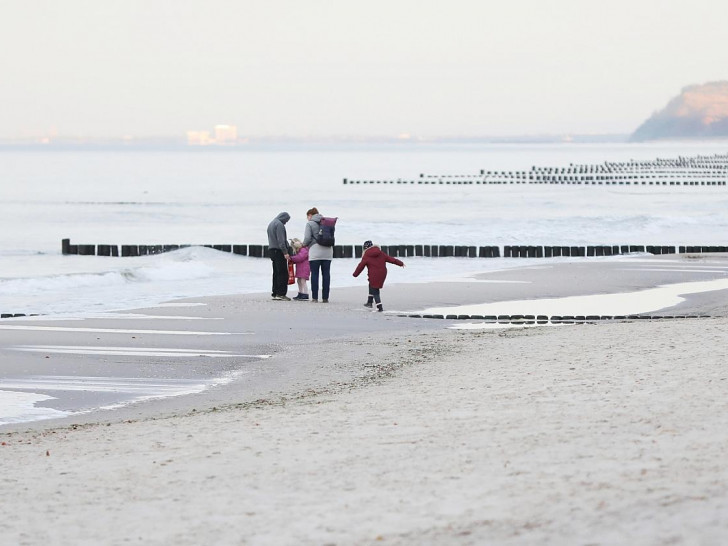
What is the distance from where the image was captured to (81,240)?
50.6 m

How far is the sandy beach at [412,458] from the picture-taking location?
20.3 ft

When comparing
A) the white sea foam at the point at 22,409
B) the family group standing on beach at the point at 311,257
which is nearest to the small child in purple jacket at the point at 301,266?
the family group standing on beach at the point at 311,257

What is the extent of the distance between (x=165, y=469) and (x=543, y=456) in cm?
252

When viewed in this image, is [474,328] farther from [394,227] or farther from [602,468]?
[394,227]

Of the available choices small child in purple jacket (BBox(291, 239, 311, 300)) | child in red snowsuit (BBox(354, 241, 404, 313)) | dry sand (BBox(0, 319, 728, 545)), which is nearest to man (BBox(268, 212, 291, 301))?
small child in purple jacket (BBox(291, 239, 311, 300))

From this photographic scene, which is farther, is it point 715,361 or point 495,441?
point 715,361

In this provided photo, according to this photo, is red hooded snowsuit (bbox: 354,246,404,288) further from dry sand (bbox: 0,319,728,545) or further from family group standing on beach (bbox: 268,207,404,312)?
dry sand (bbox: 0,319,728,545)

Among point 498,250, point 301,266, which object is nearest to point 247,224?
point 498,250

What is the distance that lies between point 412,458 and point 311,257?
469 inches

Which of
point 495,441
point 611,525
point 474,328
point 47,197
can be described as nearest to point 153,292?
point 474,328

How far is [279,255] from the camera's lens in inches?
781

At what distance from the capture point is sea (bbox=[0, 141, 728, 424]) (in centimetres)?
2575

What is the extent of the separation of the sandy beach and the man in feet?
22.0

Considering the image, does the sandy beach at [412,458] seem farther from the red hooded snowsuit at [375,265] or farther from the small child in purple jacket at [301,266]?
the small child in purple jacket at [301,266]
